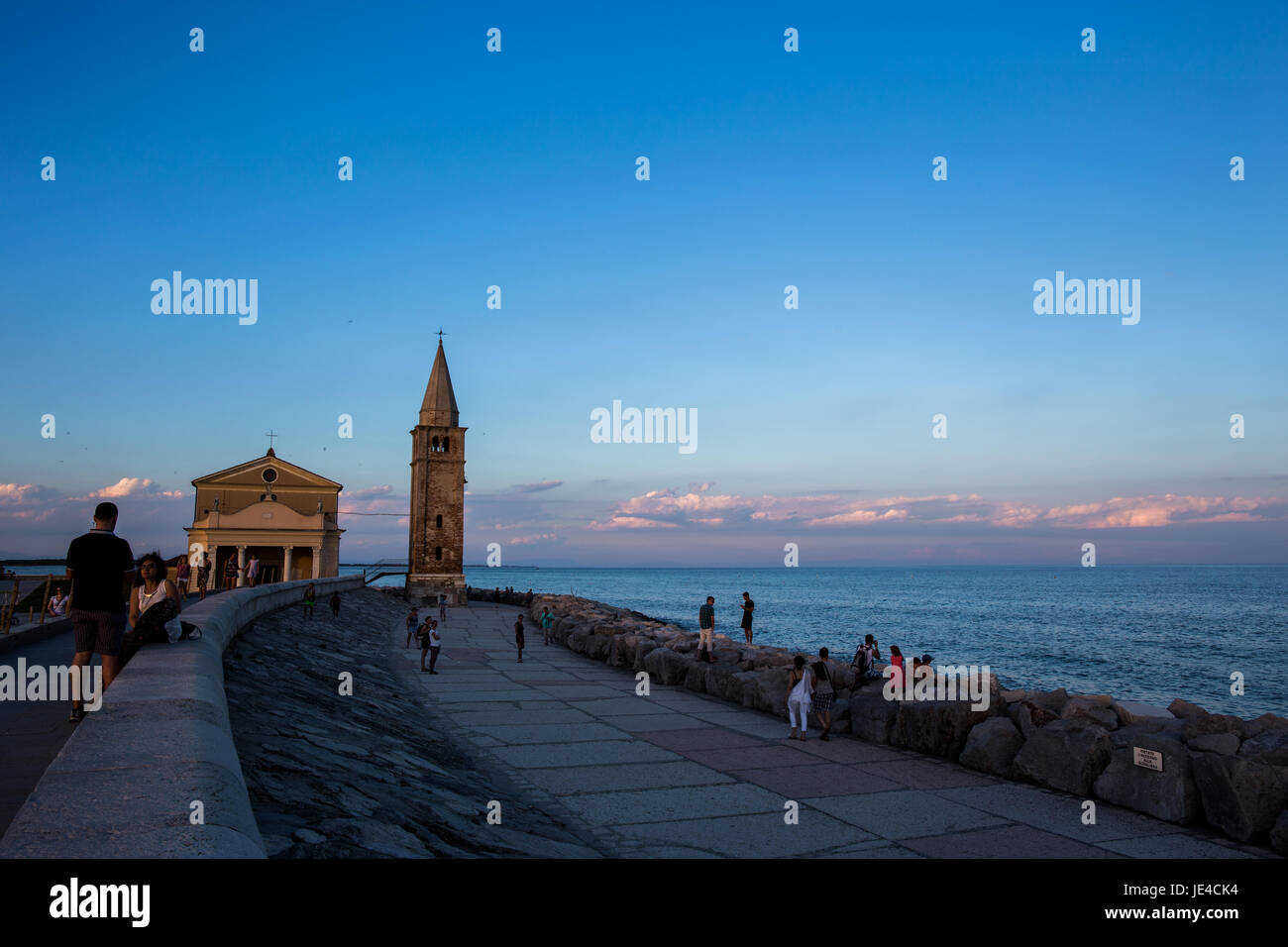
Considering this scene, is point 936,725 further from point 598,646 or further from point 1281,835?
point 598,646

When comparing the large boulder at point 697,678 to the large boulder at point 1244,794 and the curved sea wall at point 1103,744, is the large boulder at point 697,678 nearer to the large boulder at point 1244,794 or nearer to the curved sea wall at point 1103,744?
the curved sea wall at point 1103,744

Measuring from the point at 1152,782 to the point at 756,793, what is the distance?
406 centimetres

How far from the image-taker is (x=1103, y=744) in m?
9.09

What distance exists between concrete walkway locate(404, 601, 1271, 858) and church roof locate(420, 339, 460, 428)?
42.9 meters

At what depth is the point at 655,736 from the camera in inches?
496

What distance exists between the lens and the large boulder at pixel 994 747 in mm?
10000

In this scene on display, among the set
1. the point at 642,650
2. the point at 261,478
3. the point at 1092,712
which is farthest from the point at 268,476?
the point at 1092,712

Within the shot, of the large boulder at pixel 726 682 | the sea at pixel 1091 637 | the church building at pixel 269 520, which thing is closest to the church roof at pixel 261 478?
the church building at pixel 269 520

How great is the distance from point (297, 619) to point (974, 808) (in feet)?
59.5

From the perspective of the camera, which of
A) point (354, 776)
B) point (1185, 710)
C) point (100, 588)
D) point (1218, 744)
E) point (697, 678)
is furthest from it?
point (697, 678)

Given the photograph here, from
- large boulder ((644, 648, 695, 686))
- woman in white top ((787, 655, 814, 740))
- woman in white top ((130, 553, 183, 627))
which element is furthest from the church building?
woman in white top ((130, 553, 183, 627))
